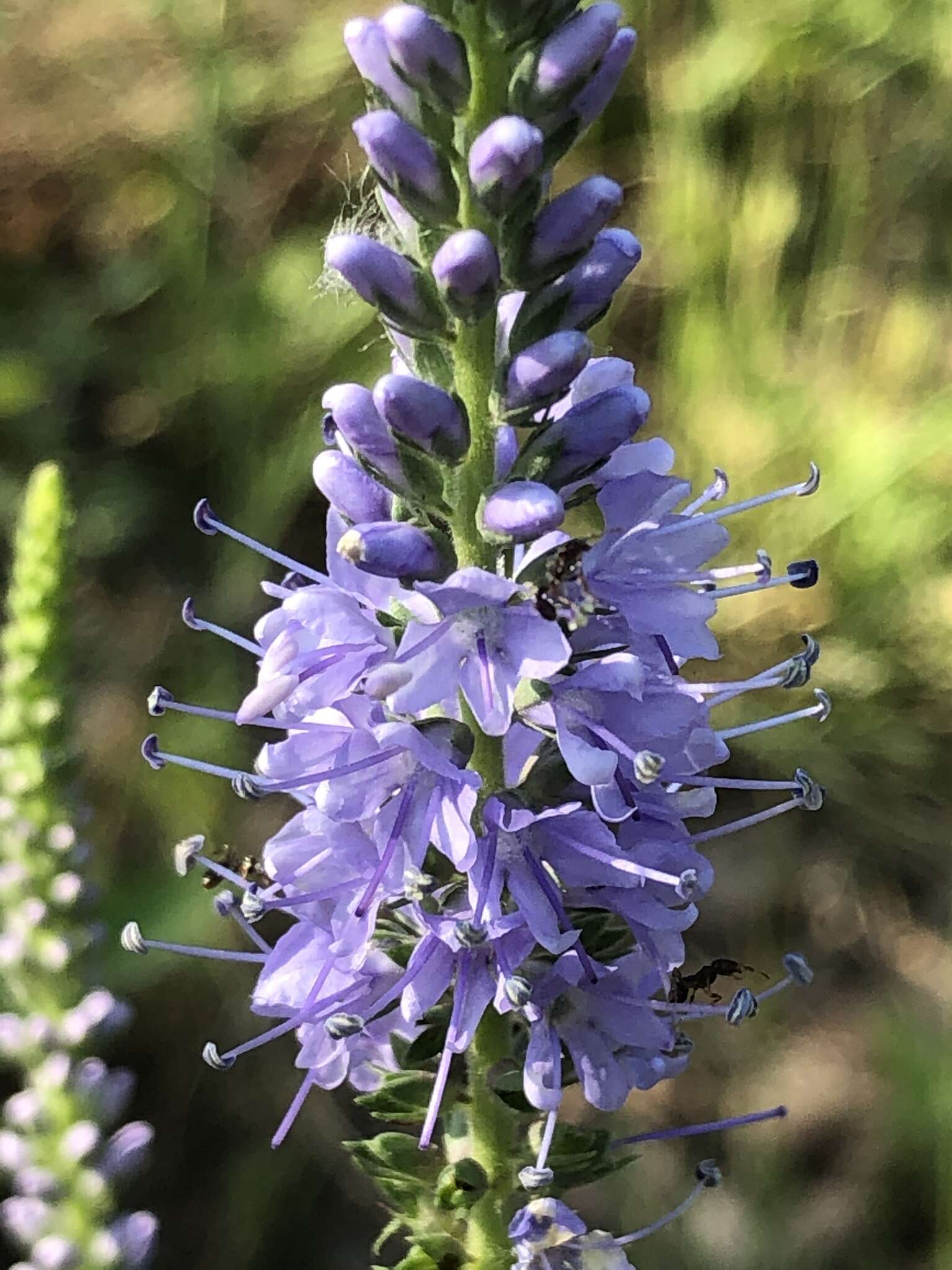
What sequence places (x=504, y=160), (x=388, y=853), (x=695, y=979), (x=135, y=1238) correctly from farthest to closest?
(x=135, y=1238)
(x=695, y=979)
(x=388, y=853)
(x=504, y=160)

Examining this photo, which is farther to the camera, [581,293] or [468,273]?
[581,293]

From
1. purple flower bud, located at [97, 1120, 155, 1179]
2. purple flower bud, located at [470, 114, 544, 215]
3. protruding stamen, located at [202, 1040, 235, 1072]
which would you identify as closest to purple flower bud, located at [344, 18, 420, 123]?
purple flower bud, located at [470, 114, 544, 215]

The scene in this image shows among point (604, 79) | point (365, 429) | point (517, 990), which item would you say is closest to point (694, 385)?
point (604, 79)

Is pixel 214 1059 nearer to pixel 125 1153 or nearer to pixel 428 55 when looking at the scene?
pixel 125 1153

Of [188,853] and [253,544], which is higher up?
[253,544]

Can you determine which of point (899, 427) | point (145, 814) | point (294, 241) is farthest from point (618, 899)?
point (294, 241)

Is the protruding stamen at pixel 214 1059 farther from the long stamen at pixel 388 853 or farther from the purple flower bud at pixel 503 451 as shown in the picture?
the purple flower bud at pixel 503 451
